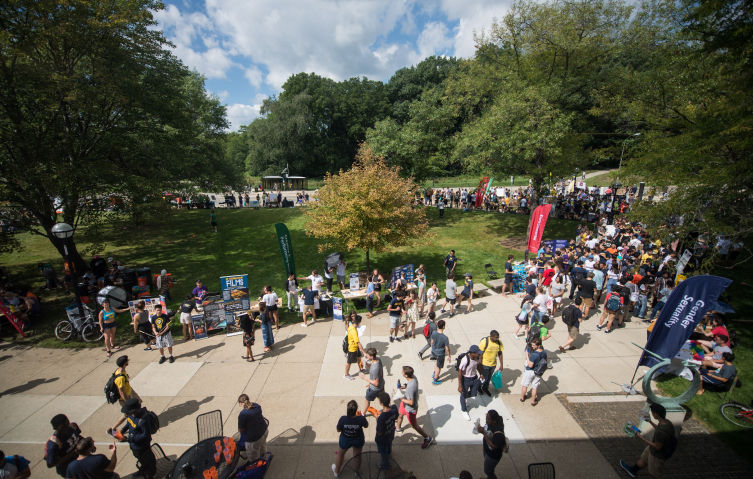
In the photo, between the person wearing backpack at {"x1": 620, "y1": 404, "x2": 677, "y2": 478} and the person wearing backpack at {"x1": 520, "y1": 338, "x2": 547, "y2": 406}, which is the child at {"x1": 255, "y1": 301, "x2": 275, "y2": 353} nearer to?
the person wearing backpack at {"x1": 520, "y1": 338, "x2": 547, "y2": 406}

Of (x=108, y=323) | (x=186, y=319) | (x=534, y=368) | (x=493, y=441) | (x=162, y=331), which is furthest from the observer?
(x=186, y=319)

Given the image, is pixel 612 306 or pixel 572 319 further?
pixel 612 306

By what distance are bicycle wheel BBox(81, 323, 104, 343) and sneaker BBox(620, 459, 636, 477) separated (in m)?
14.7

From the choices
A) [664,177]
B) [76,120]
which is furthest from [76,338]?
[664,177]

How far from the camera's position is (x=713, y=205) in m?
9.53

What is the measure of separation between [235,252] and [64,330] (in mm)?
9199

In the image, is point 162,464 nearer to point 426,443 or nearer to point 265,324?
point 265,324

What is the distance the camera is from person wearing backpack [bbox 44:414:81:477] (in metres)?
5.28

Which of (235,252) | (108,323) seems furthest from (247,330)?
(235,252)

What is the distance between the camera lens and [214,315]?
1135cm

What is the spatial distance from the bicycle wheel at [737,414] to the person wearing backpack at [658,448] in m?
3.00

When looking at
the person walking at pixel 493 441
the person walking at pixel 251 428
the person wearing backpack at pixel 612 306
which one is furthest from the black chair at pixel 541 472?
the person wearing backpack at pixel 612 306

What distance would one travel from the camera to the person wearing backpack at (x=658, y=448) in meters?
5.30

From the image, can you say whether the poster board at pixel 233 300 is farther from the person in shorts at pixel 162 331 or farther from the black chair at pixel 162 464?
the black chair at pixel 162 464
